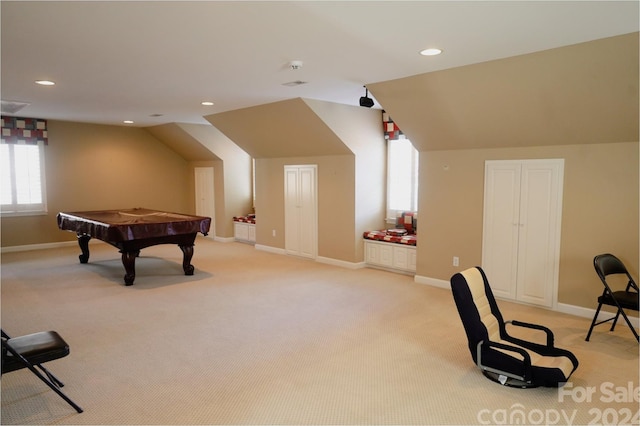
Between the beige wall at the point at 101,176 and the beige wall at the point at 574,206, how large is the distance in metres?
6.36

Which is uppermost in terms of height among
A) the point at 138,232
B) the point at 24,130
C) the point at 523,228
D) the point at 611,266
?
the point at 24,130

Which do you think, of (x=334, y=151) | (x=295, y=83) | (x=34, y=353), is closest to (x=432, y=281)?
(x=334, y=151)

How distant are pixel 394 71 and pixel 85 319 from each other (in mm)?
3895

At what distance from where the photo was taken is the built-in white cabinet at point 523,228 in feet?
14.3

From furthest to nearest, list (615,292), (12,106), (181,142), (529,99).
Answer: (181,142)
(12,106)
(529,99)
(615,292)

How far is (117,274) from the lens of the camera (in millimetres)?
5996

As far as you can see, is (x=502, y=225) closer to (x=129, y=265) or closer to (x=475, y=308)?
(x=475, y=308)

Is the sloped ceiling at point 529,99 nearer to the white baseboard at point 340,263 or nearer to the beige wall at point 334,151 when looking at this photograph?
the beige wall at point 334,151

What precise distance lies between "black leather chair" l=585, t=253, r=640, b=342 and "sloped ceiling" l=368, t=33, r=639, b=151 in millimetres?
1143

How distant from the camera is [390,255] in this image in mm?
6059

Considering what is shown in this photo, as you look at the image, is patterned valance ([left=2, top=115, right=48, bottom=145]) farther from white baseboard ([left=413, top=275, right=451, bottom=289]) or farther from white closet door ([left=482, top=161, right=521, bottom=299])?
white closet door ([left=482, top=161, right=521, bottom=299])

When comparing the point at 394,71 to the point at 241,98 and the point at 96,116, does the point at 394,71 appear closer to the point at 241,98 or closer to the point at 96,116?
the point at 241,98

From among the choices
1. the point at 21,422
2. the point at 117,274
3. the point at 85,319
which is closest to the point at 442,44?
the point at 21,422

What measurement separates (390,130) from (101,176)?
5.89 m
